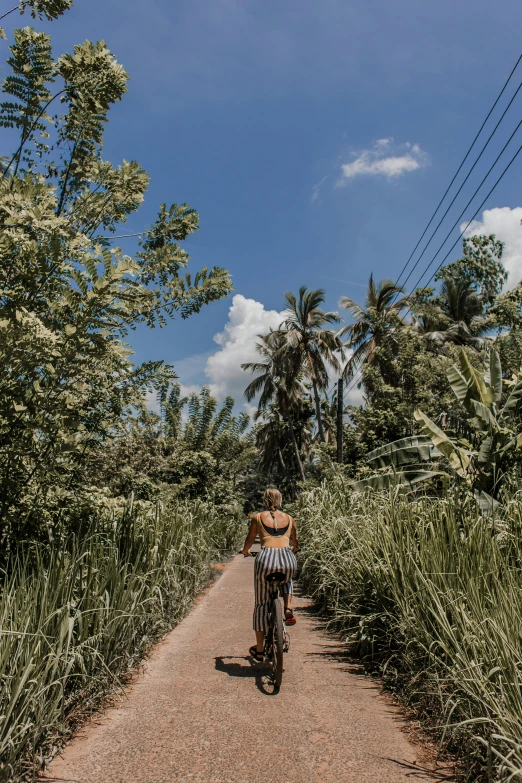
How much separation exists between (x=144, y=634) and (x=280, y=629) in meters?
1.63

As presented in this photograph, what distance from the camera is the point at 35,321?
312cm

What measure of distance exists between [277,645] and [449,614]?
141cm

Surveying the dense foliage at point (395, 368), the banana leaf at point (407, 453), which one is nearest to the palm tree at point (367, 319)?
the dense foliage at point (395, 368)

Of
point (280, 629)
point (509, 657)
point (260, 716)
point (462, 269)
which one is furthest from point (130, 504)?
point (462, 269)

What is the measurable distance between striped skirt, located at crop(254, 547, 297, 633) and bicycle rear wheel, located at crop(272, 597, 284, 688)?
24 centimetres

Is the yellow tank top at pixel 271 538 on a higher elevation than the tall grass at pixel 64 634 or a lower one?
higher

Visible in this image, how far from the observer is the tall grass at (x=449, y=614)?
2.84m

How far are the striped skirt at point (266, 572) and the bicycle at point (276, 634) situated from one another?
5 cm

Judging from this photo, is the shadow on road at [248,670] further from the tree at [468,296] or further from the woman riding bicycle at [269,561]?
the tree at [468,296]

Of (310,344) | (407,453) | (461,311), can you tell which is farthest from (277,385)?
(407,453)

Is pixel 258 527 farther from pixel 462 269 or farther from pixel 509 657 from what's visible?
pixel 462 269

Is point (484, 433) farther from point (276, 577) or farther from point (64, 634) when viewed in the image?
point (64, 634)

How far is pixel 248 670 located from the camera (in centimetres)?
507

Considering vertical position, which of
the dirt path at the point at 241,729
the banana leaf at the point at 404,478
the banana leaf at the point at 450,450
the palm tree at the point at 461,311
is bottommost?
the dirt path at the point at 241,729
